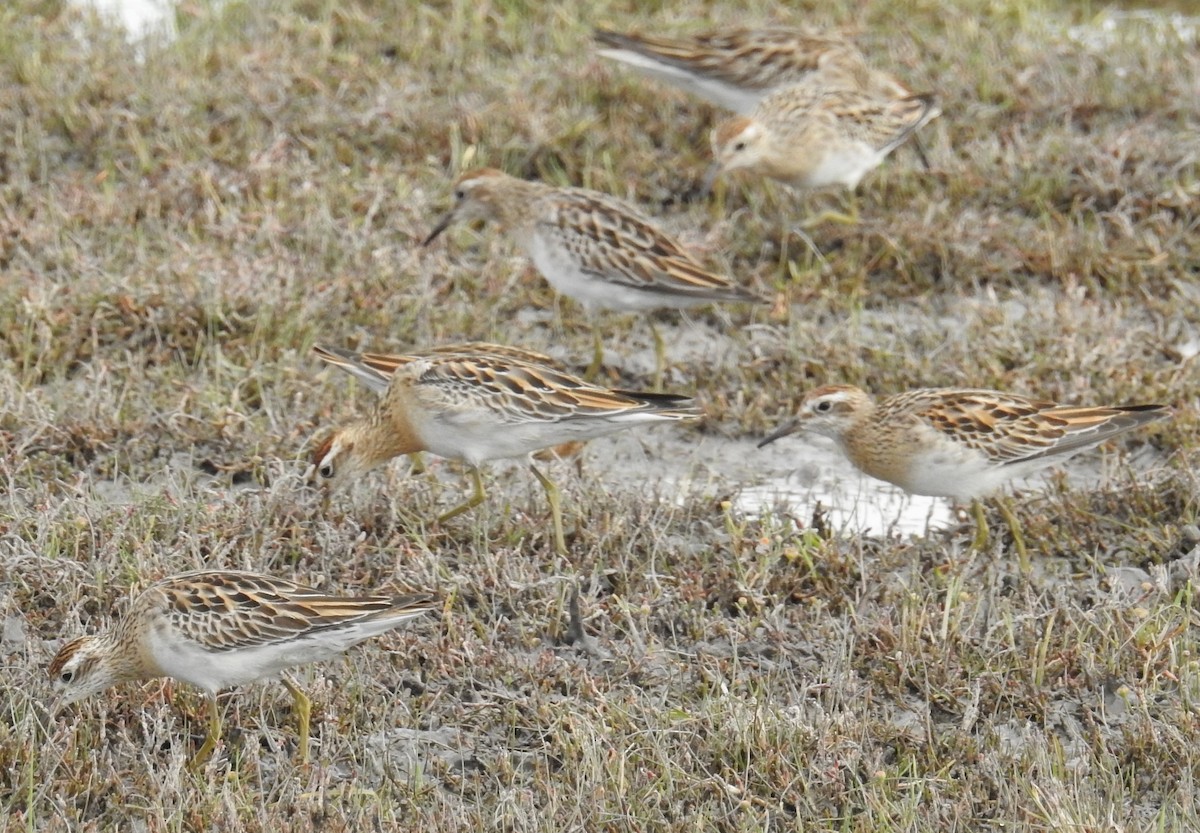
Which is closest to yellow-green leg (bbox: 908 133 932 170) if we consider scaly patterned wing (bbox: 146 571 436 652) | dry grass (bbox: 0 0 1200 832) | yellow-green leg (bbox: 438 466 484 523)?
dry grass (bbox: 0 0 1200 832)

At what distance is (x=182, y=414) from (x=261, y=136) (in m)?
2.99

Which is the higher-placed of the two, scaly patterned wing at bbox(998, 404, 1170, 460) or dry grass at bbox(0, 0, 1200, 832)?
scaly patterned wing at bbox(998, 404, 1170, 460)

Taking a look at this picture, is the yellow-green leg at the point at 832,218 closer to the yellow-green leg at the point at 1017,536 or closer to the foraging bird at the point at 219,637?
the yellow-green leg at the point at 1017,536

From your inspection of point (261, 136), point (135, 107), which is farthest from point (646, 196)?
point (135, 107)

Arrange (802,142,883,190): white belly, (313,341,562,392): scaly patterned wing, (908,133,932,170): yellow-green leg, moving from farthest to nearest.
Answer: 1. (908,133,932,170): yellow-green leg
2. (802,142,883,190): white belly
3. (313,341,562,392): scaly patterned wing

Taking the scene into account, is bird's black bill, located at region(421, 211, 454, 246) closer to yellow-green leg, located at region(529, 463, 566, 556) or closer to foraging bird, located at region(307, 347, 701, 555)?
foraging bird, located at region(307, 347, 701, 555)

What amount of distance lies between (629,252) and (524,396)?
1.60 meters

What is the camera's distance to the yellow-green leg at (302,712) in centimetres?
571

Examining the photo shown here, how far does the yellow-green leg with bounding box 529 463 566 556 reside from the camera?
692cm

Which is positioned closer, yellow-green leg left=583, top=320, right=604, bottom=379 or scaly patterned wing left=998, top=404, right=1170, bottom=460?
scaly patterned wing left=998, top=404, right=1170, bottom=460

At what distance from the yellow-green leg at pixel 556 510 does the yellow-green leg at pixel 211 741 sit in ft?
5.24

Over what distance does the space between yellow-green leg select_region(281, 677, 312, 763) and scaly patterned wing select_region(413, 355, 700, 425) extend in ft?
5.16

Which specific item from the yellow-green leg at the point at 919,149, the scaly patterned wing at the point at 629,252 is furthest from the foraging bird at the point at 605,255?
the yellow-green leg at the point at 919,149

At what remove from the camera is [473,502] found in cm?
719
